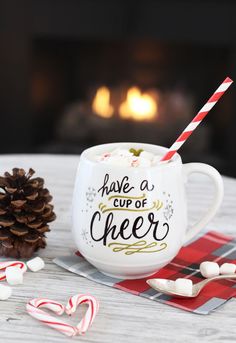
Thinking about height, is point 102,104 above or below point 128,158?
below

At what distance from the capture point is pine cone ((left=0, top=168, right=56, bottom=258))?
882mm

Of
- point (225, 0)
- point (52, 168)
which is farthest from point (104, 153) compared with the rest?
point (225, 0)

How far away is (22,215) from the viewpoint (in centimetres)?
88

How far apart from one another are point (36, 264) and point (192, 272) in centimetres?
20

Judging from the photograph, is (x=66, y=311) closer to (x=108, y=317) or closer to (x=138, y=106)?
(x=108, y=317)

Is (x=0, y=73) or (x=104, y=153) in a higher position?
(x=104, y=153)

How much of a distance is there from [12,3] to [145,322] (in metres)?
1.83

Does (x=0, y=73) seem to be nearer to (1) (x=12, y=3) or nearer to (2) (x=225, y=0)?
(1) (x=12, y=3)

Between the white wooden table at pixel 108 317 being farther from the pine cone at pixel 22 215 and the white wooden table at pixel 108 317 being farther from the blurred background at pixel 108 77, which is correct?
the blurred background at pixel 108 77

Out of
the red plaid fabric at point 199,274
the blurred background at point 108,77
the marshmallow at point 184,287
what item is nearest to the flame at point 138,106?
the blurred background at point 108,77

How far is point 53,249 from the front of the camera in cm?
93

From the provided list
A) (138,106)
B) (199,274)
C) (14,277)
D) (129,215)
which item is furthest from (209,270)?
(138,106)

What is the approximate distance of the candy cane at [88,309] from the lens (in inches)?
27.9

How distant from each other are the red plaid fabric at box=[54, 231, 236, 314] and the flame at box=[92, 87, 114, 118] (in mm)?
1531
